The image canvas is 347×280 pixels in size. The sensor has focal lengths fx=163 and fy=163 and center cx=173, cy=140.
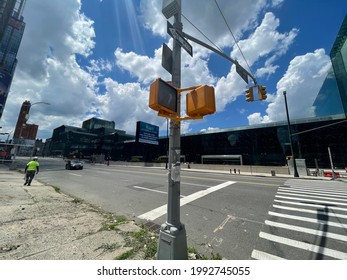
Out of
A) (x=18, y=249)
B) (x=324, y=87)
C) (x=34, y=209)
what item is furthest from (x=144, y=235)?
(x=324, y=87)

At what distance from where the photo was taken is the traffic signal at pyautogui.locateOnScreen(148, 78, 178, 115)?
2.17m

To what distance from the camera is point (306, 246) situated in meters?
3.54

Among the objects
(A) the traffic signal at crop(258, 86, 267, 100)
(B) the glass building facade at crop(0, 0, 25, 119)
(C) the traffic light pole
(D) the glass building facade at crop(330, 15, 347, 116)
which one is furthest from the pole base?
(B) the glass building facade at crop(0, 0, 25, 119)

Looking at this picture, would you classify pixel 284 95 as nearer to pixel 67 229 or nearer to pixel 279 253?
pixel 279 253


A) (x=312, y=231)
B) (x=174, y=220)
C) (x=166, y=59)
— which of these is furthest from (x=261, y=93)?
(x=174, y=220)

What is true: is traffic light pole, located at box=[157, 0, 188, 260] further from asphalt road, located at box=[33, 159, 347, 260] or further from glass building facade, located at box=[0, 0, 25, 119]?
glass building facade, located at box=[0, 0, 25, 119]

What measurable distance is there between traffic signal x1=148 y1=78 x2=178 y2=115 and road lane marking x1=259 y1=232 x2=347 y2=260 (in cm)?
394

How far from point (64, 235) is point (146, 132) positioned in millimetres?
39321

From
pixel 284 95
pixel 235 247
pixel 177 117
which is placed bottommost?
pixel 235 247

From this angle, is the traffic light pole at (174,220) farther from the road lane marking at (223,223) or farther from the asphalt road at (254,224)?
the road lane marking at (223,223)

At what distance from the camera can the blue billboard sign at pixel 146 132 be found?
135ft

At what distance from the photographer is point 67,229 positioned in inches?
161

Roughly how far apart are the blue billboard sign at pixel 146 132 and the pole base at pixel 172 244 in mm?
39186

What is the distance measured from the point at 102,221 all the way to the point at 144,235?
1655 mm
